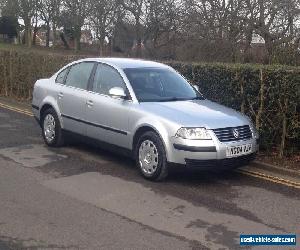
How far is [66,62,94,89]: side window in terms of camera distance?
796 cm

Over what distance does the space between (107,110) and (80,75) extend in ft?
3.93

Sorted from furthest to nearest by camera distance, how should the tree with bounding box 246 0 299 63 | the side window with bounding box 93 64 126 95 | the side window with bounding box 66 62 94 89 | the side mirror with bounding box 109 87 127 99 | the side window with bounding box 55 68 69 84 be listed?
the tree with bounding box 246 0 299 63 → the side window with bounding box 55 68 69 84 → the side window with bounding box 66 62 94 89 → the side window with bounding box 93 64 126 95 → the side mirror with bounding box 109 87 127 99

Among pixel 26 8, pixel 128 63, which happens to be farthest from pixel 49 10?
pixel 128 63

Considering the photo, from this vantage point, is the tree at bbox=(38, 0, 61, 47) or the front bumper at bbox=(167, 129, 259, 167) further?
the tree at bbox=(38, 0, 61, 47)

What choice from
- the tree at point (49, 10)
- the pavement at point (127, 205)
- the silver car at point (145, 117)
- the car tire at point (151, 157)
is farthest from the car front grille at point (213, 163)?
the tree at point (49, 10)

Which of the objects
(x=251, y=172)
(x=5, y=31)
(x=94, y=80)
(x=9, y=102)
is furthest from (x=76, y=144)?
(x=5, y=31)

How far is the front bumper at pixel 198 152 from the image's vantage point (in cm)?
620

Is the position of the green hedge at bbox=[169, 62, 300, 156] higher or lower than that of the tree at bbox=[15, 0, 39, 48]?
lower

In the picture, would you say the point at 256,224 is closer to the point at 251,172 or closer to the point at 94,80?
the point at 251,172

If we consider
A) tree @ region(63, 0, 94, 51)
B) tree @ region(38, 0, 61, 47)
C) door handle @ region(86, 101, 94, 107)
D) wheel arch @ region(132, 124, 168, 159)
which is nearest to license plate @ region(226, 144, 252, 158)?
wheel arch @ region(132, 124, 168, 159)

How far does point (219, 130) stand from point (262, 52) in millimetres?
10515

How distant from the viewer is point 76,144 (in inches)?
349

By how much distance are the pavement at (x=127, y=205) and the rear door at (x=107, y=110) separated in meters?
0.49

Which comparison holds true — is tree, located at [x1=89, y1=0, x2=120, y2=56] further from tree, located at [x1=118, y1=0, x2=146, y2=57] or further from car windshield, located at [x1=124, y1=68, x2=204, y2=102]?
car windshield, located at [x1=124, y1=68, x2=204, y2=102]
